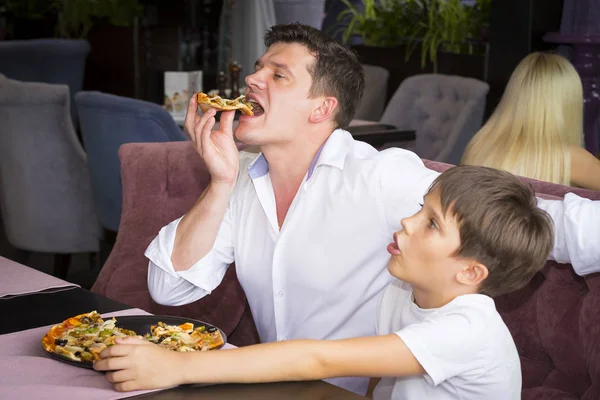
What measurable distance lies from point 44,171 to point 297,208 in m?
2.38

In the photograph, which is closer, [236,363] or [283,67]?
[236,363]

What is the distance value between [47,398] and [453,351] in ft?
2.05

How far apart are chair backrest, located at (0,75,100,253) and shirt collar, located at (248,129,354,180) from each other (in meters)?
2.17

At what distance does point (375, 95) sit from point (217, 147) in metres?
3.78

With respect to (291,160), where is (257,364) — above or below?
below

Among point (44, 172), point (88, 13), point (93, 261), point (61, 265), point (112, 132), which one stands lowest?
point (93, 261)

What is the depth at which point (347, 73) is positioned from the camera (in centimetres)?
216

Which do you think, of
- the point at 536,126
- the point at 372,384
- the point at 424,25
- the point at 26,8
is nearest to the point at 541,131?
the point at 536,126

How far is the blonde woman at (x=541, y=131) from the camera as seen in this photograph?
9.35ft

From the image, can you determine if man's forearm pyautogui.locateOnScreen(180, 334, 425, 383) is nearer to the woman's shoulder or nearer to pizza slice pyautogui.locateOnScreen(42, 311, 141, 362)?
pizza slice pyautogui.locateOnScreen(42, 311, 141, 362)

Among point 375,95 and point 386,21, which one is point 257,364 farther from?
point 386,21

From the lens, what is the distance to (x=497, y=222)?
153 cm

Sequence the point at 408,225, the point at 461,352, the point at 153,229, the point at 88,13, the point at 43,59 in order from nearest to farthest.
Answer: the point at 461,352 < the point at 408,225 < the point at 153,229 < the point at 43,59 < the point at 88,13

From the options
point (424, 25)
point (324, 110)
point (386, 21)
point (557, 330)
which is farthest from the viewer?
point (386, 21)
